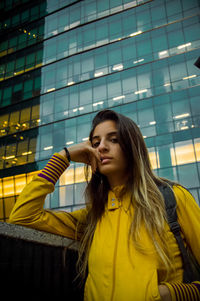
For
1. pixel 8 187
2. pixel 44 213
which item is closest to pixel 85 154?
pixel 44 213

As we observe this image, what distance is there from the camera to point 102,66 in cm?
2219

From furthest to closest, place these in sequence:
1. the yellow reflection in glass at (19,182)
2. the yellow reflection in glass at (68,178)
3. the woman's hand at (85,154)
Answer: the yellow reflection in glass at (19,182) < the yellow reflection in glass at (68,178) < the woman's hand at (85,154)

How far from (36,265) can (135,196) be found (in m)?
0.99

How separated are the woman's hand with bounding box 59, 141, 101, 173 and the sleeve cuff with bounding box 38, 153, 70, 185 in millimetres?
73

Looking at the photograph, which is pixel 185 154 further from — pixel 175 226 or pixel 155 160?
pixel 175 226

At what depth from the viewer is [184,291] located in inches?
64.7

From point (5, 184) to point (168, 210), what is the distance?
2253 centimetres

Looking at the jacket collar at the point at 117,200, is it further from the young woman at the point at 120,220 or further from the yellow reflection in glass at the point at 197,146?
the yellow reflection in glass at the point at 197,146

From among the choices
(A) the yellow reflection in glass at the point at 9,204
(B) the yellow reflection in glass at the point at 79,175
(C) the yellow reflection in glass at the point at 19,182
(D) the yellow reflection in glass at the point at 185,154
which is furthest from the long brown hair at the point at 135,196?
(A) the yellow reflection in glass at the point at 9,204

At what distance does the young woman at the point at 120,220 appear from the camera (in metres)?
1.74

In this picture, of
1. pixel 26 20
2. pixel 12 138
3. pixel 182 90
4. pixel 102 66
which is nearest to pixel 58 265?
pixel 182 90

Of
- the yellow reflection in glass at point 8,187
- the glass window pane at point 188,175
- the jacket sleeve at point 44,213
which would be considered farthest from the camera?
the yellow reflection in glass at point 8,187

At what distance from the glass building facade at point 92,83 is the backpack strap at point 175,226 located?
15.0 meters

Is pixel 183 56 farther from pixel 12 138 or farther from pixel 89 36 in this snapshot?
pixel 12 138
